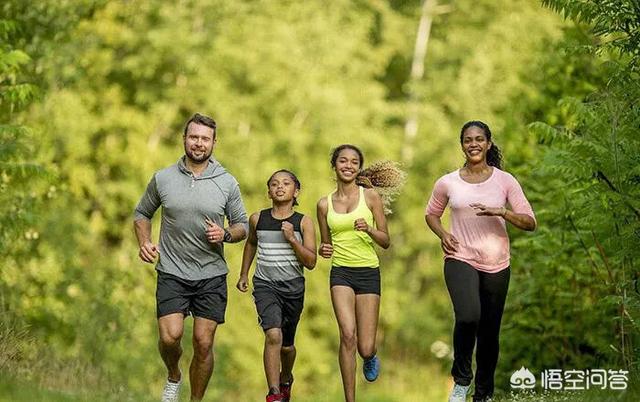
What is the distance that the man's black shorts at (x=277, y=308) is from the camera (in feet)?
36.9

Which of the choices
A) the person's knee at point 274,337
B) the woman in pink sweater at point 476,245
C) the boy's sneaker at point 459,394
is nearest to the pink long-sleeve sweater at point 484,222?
the woman in pink sweater at point 476,245

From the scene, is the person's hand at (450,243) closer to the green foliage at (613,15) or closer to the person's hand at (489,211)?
the person's hand at (489,211)

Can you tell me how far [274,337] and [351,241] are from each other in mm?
1056

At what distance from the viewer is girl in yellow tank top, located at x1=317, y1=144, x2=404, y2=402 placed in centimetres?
1118

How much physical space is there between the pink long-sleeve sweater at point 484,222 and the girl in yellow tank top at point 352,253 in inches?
28.4

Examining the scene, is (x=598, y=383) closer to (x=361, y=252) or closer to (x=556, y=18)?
(x=361, y=252)

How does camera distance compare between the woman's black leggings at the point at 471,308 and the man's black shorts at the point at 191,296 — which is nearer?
the woman's black leggings at the point at 471,308

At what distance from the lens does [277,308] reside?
37.0 feet

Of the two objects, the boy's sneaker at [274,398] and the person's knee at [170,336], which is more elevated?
the person's knee at [170,336]

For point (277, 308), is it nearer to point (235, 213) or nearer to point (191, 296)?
point (191, 296)

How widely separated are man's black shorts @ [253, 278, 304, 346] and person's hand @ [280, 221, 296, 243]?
19.3 inches
